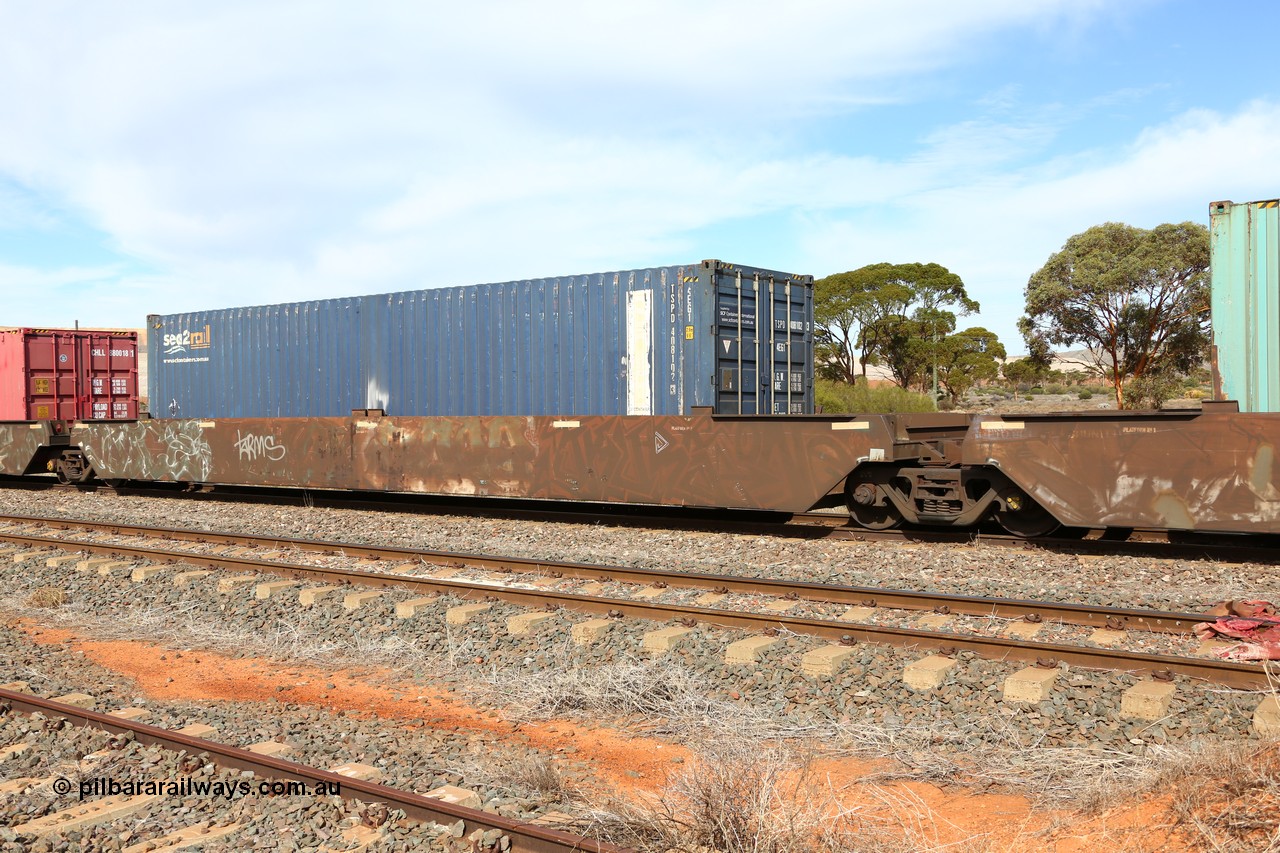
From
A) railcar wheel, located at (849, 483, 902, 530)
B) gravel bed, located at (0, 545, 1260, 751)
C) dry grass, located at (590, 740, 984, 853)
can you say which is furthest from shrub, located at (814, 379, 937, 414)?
dry grass, located at (590, 740, 984, 853)

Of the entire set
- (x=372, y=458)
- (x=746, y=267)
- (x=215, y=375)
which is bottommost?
(x=372, y=458)

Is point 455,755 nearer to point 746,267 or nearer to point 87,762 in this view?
point 87,762

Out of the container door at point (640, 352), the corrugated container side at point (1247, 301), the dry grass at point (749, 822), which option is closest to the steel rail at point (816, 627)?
the dry grass at point (749, 822)

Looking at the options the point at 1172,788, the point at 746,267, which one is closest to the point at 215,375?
the point at 746,267

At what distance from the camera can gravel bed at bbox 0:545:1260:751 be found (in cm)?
516

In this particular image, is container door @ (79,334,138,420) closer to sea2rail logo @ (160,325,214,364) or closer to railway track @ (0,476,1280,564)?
railway track @ (0,476,1280,564)

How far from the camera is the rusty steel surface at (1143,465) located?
920cm

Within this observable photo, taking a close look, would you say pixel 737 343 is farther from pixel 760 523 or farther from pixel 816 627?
pixel 816 627

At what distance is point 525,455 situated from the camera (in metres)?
13.9

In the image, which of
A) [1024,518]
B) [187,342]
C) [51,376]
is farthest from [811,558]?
[51,376]

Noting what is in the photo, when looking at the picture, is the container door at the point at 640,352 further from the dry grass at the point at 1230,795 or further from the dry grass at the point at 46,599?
the dry grass at the point at 1230,795

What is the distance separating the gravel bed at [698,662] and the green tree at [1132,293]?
35.0 meters

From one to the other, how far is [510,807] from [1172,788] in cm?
278

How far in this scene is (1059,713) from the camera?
525 cm
